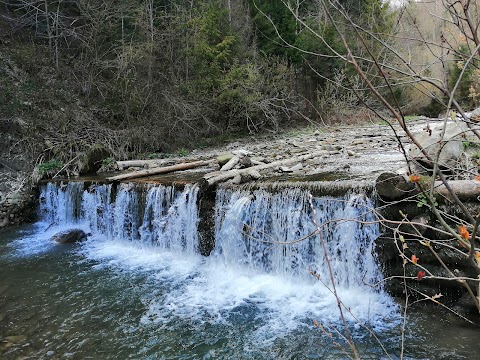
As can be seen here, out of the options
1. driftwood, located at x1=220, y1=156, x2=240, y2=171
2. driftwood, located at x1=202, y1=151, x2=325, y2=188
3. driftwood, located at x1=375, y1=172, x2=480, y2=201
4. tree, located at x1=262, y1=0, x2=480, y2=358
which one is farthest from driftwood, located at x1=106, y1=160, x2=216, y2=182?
tree, located at x1=262, y1=0, x2=480, y2=358

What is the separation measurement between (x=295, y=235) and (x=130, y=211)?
3899 mm

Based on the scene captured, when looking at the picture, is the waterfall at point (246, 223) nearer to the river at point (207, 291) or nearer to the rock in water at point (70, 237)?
the river at point (207, 291)

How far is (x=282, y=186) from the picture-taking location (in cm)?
579

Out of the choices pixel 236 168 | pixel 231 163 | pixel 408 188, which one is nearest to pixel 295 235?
pixel 408 188

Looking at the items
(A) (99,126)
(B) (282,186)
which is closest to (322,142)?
(B) (282,186)

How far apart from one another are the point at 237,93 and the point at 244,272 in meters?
9.68

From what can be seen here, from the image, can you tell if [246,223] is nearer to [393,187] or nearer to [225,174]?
[225,174]

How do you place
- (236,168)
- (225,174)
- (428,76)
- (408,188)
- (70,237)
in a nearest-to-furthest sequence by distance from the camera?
1. (428,76)
2. (408,188)
3. (225,174)
4. (70,237)
5. (236,168)

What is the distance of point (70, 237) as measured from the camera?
757 cm

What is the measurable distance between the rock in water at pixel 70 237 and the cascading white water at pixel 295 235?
3.37 meters

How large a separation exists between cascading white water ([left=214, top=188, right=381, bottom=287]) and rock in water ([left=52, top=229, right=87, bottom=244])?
3.37 metres

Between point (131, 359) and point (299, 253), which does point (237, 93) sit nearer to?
point (299, 253)

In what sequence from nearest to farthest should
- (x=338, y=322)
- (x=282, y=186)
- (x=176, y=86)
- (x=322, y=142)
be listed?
1. (x=338, y=322)
2. (x=282, y=186)
3. (x=322, y=142)
4. (x=176, y=86)

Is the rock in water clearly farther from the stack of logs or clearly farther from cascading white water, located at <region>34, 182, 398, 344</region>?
the stack of logs
